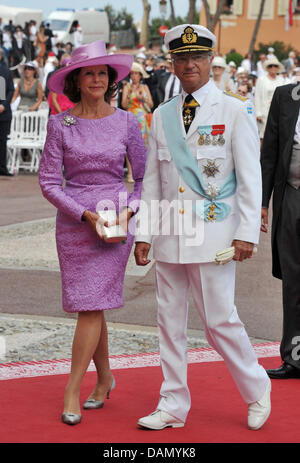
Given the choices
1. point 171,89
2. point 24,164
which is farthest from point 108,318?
point 24,164

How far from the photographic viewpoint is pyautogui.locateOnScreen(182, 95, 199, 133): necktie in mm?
4695

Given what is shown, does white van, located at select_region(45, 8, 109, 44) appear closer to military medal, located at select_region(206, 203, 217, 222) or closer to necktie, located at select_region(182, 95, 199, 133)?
necktie, located at select_region(182, 95, 199, 133)

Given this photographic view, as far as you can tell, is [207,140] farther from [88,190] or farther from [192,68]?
[88,190]

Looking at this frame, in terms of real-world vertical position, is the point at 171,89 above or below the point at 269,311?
above

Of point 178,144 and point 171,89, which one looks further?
point 171,89

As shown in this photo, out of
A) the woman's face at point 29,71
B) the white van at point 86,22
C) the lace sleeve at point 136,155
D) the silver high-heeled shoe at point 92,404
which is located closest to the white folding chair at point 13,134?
the woman's face at point 29,71

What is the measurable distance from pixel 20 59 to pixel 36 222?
71.6ft

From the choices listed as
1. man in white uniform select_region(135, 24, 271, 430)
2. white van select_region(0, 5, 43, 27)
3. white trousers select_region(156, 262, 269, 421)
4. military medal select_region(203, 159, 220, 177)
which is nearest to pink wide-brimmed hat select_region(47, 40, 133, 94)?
man in white uniform select_region(135, 24, 271, 430)

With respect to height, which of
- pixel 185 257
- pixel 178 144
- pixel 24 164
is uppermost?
pixel 178 144

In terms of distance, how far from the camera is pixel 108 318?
7328 mm

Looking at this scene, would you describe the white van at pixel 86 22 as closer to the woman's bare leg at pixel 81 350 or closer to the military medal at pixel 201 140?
the woman's bare leg at pixel 81 350

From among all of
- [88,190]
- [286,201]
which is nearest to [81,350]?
[88,190]

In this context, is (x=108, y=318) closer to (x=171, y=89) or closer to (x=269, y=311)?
(x=269, y=311)
